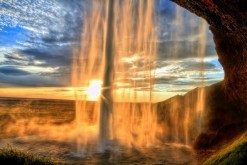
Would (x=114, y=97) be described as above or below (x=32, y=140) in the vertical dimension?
above

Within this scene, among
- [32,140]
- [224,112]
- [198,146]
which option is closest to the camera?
[198,146]

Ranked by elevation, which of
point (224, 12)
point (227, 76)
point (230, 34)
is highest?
point (224, 12)

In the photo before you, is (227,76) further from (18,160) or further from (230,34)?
(18,160)

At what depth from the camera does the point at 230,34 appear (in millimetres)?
10406

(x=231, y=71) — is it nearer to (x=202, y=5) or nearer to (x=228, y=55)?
(x=228, y=55)

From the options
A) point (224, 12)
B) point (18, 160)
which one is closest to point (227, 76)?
point (224, 12)

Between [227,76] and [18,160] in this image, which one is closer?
[18,160]

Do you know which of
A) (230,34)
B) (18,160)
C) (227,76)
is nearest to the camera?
(18,160)

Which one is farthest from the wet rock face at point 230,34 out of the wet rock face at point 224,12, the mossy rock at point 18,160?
the mossy rock at point 18,160

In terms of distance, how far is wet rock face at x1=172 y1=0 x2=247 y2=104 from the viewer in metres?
8.30

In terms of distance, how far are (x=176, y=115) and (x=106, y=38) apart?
599 inches

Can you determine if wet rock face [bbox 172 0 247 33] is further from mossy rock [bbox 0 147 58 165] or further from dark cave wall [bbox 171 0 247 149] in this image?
mossy rock [bbox 0 147 58 165]

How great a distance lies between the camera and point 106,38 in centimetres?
2166

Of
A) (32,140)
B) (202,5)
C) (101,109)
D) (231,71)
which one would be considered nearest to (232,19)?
(202,5)
